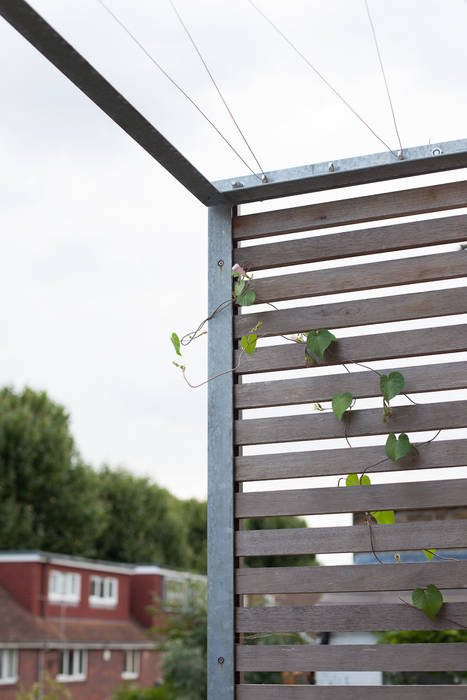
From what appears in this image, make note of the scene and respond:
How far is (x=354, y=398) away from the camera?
233cm

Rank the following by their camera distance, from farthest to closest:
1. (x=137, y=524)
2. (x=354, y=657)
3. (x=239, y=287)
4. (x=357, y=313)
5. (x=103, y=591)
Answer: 1. (x=137, y=524)
2. (x=103, y=591)
3. (x=239, y=287)
4. (x=357, y=313)
5. (x=354, y=657)

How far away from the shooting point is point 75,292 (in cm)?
3111

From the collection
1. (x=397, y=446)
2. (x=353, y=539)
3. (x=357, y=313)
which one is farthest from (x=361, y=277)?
(x=353, y=539)

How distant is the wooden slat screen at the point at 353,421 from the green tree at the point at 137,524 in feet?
92.4

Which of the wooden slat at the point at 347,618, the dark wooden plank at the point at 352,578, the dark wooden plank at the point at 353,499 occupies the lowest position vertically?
the wooden slat at the point at 347,618

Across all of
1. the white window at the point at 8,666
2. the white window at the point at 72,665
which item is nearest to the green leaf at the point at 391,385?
the white window at the point at 8,666

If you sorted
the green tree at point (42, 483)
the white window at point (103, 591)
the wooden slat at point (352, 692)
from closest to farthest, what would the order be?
the wooden slat at point (352, 692) < the white window at point (103, 591) < the green tree at point (42, 483)

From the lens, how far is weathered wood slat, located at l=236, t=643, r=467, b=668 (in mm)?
2090

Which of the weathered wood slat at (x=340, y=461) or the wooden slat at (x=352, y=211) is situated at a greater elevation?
the wooden slat at (x=352, y=211)

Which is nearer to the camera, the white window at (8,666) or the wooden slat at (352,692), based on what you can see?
the wooden slat at (352,692)

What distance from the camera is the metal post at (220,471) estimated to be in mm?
2271

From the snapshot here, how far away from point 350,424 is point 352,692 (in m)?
0.67

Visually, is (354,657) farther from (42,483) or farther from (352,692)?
(42,483)

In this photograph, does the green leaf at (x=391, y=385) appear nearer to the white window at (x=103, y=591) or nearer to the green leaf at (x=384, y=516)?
the green leaf at (x=384, y=516)
